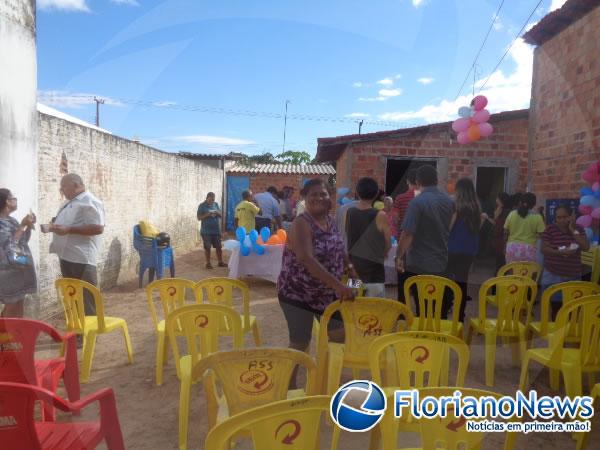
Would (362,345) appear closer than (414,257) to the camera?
Yes

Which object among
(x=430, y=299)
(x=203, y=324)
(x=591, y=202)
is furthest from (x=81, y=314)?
(x=591, y=202)

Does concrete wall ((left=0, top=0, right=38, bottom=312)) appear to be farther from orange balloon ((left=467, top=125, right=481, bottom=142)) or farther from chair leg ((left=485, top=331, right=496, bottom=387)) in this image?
orange balloon ((left=467, top=125, right=481, bottom=142))

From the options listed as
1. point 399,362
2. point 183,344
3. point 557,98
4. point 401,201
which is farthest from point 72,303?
point 557,98

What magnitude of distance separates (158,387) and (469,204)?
327 cm

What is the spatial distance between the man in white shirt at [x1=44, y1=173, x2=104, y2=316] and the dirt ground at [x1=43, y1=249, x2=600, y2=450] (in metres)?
0.63

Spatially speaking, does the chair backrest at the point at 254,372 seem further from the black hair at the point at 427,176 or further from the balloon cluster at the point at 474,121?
the balloon cluster at the point at 474,121

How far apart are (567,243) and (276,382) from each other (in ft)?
12.1

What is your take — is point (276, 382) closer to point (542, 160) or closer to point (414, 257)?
point (414, 257)

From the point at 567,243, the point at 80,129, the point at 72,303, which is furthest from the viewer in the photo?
the point at 80,129

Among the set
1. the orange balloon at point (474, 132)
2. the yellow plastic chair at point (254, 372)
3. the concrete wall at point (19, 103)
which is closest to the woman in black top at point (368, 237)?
the yellow plastic chair at point (254, 372)

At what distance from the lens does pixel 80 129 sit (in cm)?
619

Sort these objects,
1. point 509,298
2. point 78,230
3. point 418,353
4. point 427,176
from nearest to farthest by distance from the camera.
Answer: point 418,353 → point 509,298 → point 427,176 → point 78,230

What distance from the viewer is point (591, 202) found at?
194 inches

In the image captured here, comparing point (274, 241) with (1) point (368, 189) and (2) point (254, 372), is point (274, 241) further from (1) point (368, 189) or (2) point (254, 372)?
(2) point (254, 372)
